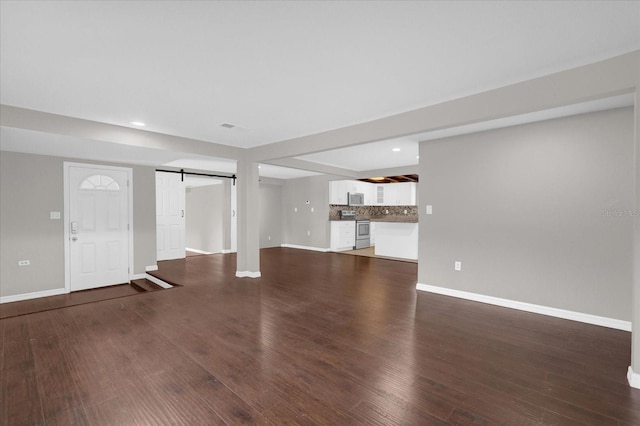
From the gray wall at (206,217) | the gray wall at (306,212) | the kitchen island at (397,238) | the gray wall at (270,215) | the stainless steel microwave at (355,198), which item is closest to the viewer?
the kitchen island at (397,238)

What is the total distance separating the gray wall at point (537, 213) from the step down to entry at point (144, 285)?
15.6 ft

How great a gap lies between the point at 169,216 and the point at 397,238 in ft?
19.6

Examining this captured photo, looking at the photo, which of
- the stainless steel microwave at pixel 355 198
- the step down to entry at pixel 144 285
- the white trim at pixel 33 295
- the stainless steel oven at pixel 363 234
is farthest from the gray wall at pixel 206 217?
the stainless steel oven at pixel 363 234

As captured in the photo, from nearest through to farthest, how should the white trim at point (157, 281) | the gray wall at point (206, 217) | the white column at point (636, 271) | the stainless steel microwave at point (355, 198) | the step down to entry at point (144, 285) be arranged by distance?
the white column at point (636, 271) → the white trim at point (157, 281) → the step down to entry at point (144, 285) → the gray wall at point (206, 217) → the stainless steel microwave at point (355, 198)

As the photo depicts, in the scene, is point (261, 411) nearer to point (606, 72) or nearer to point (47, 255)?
point (606, 72)

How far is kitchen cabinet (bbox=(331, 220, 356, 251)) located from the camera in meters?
9.06

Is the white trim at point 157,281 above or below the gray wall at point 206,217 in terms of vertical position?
below

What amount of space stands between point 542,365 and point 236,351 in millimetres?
2636

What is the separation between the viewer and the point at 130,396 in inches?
80.0

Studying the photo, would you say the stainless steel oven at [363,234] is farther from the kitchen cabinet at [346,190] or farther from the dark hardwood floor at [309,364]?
the dark hardwood floor at [309,364]

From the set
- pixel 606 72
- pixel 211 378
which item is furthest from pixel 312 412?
pixel 606 72

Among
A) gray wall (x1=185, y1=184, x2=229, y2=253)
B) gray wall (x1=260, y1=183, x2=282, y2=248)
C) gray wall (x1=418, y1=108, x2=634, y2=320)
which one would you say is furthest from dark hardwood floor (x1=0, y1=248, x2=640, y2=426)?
gray wall (x1=260, y1=183, x2=282, y2=248)

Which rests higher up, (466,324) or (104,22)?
(104,22)

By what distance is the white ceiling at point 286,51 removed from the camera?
171cm
